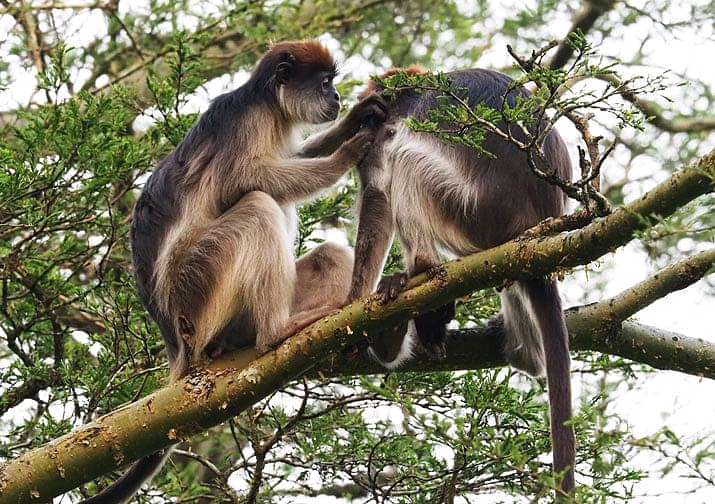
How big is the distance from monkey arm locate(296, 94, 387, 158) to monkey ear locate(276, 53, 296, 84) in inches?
17.3

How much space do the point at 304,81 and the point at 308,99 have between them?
0.45 feet

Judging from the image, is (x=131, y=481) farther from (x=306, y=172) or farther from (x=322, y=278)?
(x=306, y=172)

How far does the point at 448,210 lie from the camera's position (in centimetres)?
536

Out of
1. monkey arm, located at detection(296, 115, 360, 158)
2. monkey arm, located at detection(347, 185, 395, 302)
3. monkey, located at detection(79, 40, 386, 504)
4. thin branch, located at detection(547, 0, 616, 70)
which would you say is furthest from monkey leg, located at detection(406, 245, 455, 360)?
thin branch, located at detection(547, 0, 616, 70)

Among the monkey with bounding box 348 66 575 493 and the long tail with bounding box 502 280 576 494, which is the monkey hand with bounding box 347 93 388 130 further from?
the long tail with bounding box 502 280 576 494

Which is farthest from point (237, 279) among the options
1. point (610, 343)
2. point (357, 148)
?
point (610, 343)

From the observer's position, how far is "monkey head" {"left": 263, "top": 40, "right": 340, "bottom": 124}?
6.15m

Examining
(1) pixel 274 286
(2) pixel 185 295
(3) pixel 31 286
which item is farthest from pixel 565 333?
(3) pixel 31 286

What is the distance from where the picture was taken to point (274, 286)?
5188 millimetres

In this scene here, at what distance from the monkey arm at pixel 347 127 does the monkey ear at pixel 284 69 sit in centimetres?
44

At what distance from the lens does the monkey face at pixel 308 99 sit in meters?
6.14

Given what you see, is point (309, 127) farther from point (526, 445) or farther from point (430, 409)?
point (526, 445)

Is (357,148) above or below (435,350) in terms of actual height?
above

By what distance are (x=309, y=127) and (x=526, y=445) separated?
2528mm
